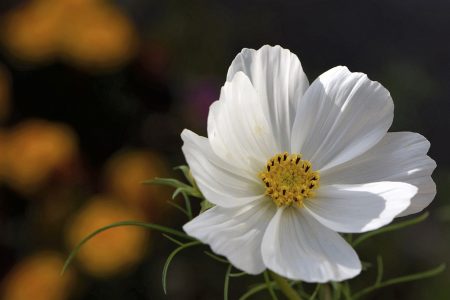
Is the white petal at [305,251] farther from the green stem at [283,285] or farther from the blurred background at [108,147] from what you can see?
the blurred background at [108,147]

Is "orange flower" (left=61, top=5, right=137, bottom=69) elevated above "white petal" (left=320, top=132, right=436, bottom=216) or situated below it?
below

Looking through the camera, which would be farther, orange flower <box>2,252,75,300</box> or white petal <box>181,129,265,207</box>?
orange flower <box>2,252,75,300</box>

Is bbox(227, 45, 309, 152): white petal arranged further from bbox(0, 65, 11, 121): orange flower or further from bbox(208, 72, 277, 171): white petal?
bbox(0, 65, 11, 121): orange flower

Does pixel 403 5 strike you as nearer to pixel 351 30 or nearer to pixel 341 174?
pixel 351 30

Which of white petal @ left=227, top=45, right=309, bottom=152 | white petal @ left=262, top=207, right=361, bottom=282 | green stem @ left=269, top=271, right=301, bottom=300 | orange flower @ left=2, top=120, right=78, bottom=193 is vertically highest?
white petal @ left=227, top=45, right=309, bottom=152

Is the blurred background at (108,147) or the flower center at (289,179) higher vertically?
the flower center at (289,179)

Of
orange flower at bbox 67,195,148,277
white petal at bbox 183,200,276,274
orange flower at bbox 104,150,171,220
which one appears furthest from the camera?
orange flower at bbox 104,150,171,220

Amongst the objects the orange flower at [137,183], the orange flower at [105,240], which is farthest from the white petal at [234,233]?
the orange flower at [137,183]

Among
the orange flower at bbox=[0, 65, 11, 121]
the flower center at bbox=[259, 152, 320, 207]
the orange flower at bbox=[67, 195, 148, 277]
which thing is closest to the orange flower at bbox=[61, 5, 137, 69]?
the orange flower at bbox=[0, 65, 11, 121]
